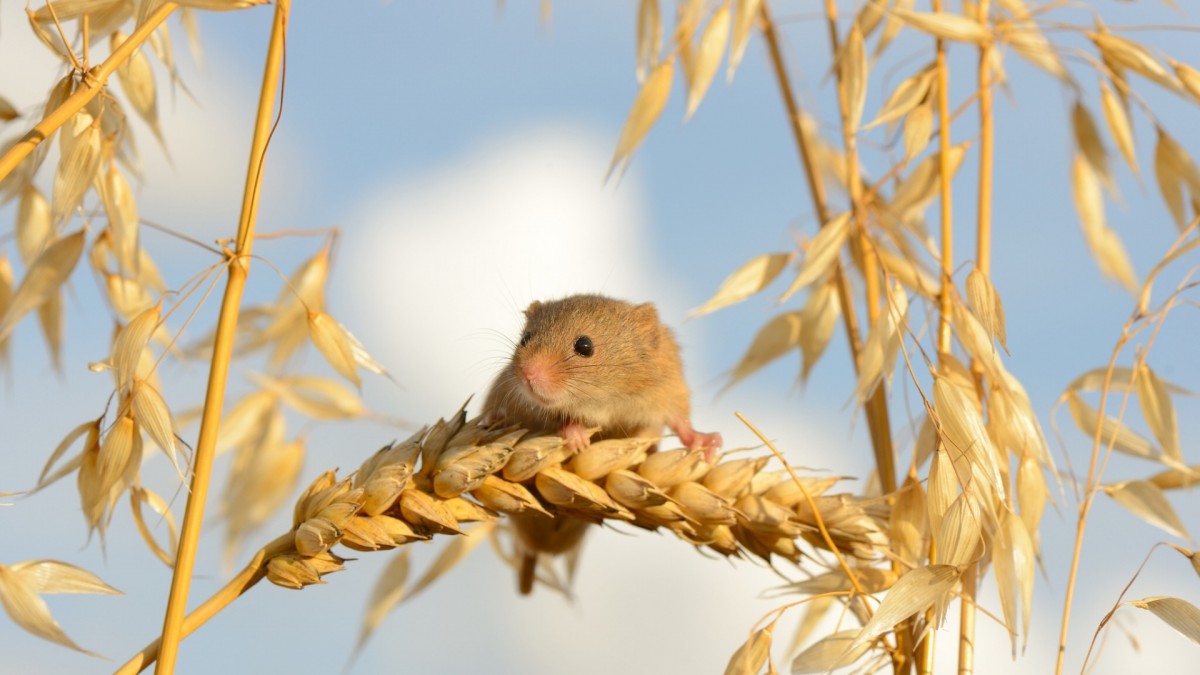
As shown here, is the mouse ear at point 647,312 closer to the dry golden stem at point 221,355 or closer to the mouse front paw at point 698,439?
the mouse front paw at point 698,439

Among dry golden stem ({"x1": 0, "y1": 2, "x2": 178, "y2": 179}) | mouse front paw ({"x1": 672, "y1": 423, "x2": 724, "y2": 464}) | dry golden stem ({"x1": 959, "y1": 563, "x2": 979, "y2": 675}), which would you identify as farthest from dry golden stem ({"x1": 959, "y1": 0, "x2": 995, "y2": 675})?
dry golden stem ({"x1": 0, "y1": 2, "x2": 178, "y2": 179})

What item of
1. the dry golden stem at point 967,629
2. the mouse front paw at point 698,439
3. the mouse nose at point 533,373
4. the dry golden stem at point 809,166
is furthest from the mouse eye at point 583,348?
the dry golden stem at point 967,629

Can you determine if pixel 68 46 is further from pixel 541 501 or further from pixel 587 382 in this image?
pixel 587 382

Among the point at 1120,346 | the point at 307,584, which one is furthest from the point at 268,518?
the point at 1120,346

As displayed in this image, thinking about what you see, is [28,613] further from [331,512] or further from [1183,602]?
[1183,602]

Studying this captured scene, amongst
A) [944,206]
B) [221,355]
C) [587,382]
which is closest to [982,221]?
[944,206]
